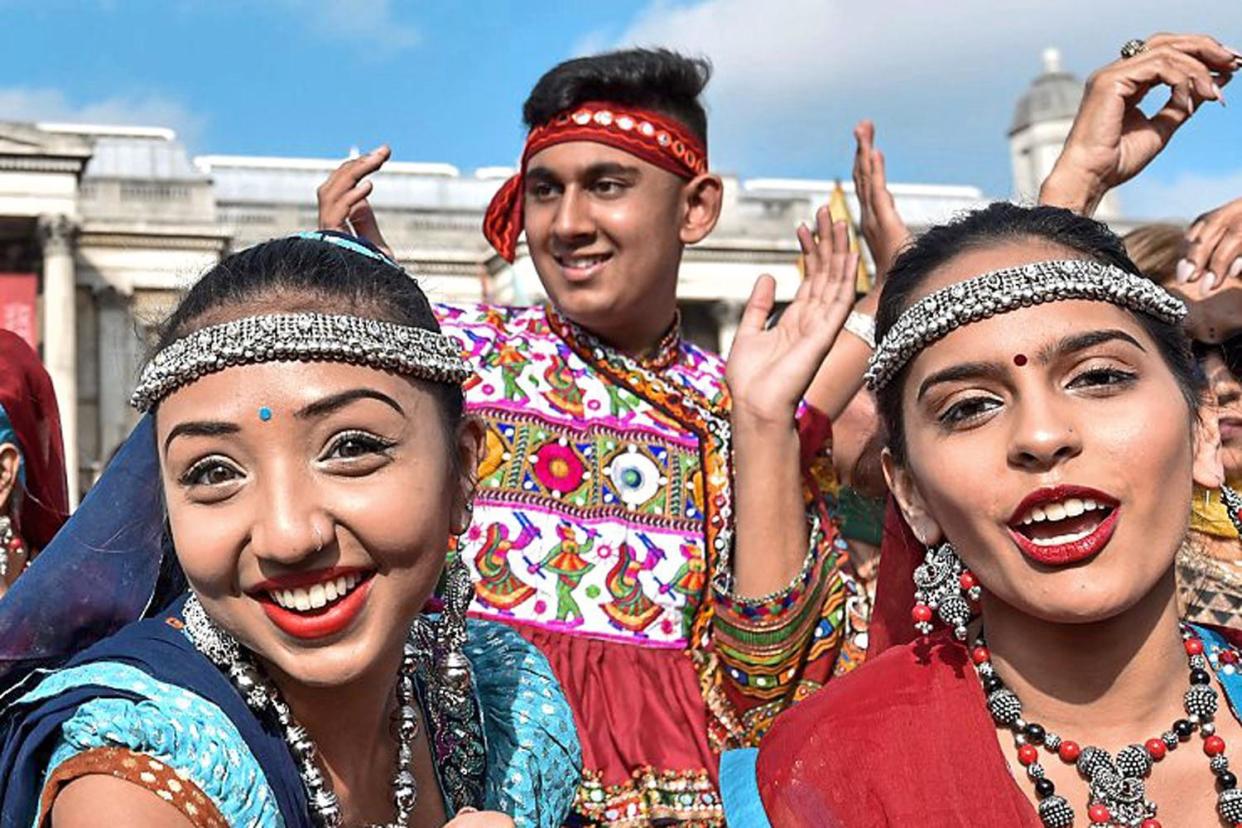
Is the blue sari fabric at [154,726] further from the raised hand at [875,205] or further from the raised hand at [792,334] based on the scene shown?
the raised hand at [875,205]

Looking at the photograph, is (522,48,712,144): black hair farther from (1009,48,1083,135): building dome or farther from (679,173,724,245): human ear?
(1009,48,1083,135): building dome

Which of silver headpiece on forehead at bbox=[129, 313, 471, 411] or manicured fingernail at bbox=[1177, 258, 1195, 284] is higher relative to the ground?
manicured fingernail at bbox=[1177, 258, 1195, 284]

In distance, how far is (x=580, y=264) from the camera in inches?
166

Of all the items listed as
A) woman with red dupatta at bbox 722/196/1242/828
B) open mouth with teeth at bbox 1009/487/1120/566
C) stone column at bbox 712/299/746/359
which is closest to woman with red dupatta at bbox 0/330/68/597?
woman with red dupatta at bbox 722/196/1242/828

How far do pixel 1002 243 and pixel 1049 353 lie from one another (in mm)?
262

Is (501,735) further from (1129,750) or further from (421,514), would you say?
(1129,750)

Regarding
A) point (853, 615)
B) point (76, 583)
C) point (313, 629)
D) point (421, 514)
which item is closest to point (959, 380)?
point (421, 514)

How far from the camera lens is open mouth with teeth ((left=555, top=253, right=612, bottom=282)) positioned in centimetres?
420

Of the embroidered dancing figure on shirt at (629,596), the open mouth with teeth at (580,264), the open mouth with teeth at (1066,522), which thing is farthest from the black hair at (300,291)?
the open mouth with teeth at (580,264)

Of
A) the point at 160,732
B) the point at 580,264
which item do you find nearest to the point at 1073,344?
the point at 160,732

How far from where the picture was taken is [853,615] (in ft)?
14.0

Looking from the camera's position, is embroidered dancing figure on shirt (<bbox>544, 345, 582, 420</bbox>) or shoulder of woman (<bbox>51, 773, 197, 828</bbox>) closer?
shoulder of woman (<bbox>51, 773, 197, 828</bbox>)

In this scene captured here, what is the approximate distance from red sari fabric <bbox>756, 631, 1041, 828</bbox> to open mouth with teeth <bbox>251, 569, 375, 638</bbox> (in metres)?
0.67

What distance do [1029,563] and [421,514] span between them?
2.79 feet
